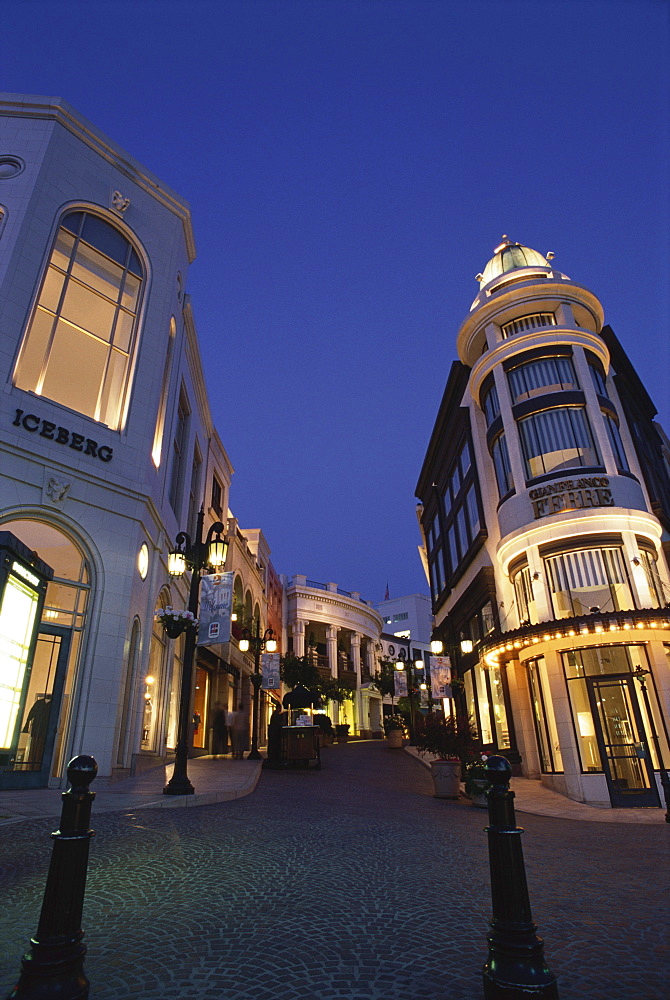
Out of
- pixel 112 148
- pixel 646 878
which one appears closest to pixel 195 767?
pixel 646 878

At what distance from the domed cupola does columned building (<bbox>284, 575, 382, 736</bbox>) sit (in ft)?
127

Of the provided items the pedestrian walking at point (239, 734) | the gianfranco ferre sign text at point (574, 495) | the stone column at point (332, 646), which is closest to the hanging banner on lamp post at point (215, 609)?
the gianfranco ferre sign text at point (574, 495)

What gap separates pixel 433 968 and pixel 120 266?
1838cm

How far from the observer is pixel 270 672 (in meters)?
26.8

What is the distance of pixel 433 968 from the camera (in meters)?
3.44

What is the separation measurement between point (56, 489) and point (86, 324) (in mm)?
5265

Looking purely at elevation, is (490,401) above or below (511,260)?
below

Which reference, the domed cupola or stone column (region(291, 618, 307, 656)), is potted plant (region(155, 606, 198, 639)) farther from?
stone column (region(291, 618, 307, 656))

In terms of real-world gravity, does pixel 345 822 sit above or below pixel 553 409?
below

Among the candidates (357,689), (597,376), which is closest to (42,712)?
(597,376)

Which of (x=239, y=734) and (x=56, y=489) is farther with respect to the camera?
(x=239, y=734)

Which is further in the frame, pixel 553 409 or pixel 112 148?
pixel 553 409

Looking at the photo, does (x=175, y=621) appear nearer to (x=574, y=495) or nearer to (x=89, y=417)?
(x=89, y=417)

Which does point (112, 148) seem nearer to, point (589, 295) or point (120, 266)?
point (120, 266)
